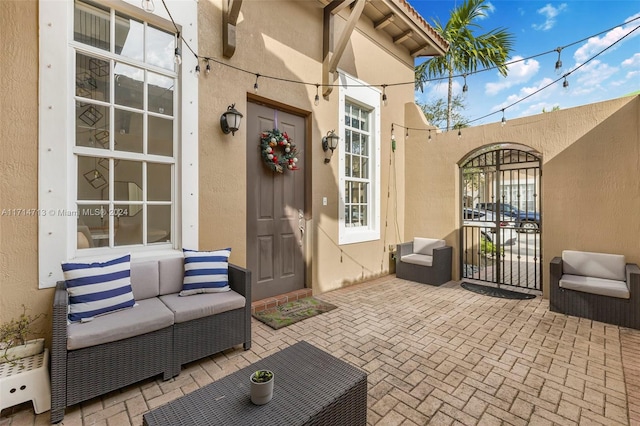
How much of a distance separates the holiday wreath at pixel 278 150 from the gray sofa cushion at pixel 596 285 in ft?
12.7

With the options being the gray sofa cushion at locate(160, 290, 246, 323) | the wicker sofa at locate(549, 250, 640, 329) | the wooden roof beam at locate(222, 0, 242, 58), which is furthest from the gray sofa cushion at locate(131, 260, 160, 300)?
the wicker sofa at locate(549, 250, 640, 329)

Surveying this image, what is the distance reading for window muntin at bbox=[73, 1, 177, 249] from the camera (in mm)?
2562

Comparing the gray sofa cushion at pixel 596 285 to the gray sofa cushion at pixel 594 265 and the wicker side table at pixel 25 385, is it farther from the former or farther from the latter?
the wicker side table at pixel 25 385

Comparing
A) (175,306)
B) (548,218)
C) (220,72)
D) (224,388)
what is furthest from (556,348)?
(220,72)

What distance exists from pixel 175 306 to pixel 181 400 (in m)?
1.12

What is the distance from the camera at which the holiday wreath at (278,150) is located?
3.78 m

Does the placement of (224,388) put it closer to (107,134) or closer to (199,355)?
(199,355)

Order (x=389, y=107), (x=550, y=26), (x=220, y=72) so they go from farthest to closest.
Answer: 1. (x=550, y=26)
2. (x=389, y=107)
3. (x=220, y=72)

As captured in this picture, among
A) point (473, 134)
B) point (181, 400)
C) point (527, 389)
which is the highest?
point (473, 134)

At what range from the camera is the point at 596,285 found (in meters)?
3.35

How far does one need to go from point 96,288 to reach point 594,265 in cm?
555

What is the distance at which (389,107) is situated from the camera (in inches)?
224

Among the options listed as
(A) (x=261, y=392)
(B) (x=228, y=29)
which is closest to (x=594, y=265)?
(A) (x=261, y=392)

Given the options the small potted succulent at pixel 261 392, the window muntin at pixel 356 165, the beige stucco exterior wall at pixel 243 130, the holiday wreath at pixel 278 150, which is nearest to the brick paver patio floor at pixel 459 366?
the small potted succulent at pixel 261 392
